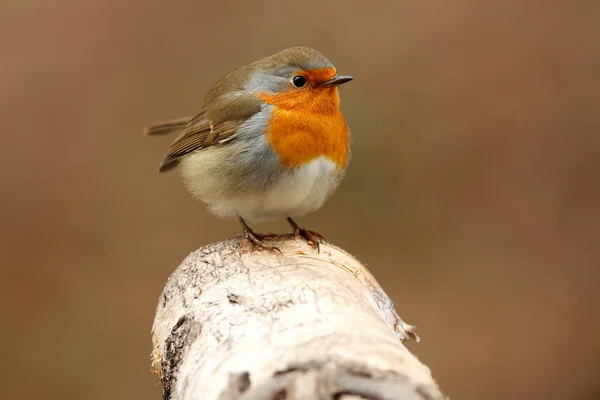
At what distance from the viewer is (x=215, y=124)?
12.2ft

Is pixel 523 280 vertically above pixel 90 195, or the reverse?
pixel 90 195

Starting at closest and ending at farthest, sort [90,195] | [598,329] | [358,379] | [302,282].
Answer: [358,379], [302,282], [598,329], [90,195]

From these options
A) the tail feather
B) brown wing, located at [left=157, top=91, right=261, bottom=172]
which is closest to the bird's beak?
brown wing, located at [left=157, top=91, right=261, bottom=172]

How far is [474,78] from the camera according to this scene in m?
6.50

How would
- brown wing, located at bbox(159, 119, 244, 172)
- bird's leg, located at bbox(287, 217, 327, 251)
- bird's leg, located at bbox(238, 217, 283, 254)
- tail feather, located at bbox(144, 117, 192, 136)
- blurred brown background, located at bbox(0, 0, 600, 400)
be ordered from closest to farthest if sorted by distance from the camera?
bird's leg, located at bbox(238, 217, 283, 254) → bird's leg, located at bbox(287, 217, 327, 251) → brown wing, located at bbox(159, 119, 244, 172) → tail feather, located at bbox(144, 117, 192, 136) → blurred brown background, located at bbox(0, 0, 600, 400)

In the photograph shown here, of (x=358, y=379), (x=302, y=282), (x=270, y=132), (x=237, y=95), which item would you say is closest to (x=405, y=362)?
(x=358, y=379)

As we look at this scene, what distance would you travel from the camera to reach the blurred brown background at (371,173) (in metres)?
5.71

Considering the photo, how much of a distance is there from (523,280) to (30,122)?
426 centimetres

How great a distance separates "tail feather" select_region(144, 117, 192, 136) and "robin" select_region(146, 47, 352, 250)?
65 cm

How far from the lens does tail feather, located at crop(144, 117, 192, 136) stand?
4394mm

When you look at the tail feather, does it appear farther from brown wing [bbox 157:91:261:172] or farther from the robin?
the robin

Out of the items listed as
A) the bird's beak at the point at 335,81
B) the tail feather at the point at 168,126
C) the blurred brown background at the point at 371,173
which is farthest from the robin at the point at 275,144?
the blurred brown background at the point at 371,173

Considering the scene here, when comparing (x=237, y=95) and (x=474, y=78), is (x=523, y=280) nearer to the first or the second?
(x=474, y=78)

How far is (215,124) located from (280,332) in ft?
5.97
